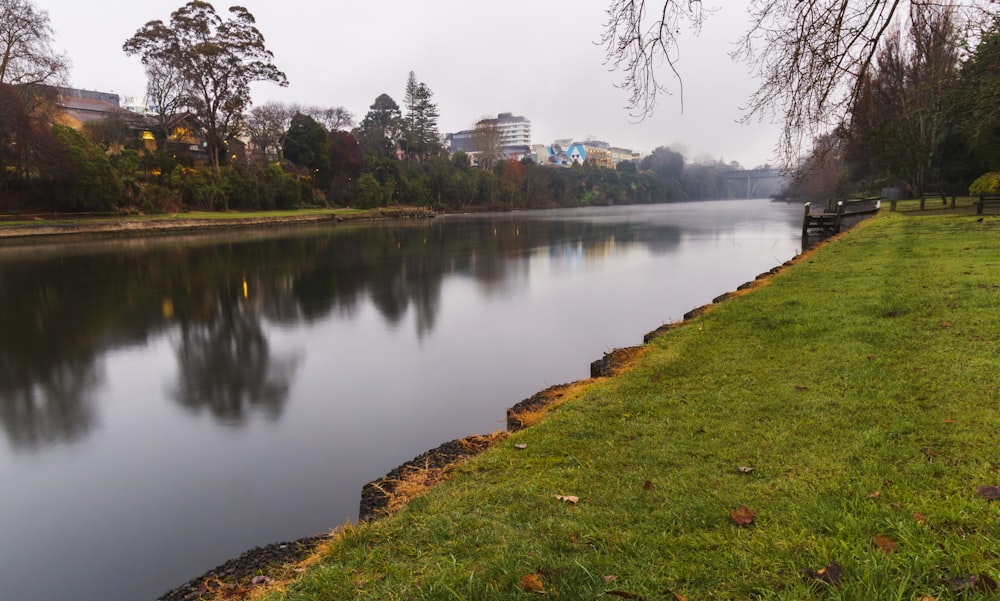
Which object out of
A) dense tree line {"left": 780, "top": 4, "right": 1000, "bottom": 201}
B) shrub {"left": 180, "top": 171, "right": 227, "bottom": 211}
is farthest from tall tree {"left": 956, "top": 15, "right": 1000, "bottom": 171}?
shrub {"left": 180, "top": 171, "right": 227, "bottom": 211}

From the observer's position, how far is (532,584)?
225 cm

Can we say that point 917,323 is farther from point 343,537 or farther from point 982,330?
point 343,537

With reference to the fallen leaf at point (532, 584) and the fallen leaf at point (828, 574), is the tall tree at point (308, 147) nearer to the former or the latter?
the fallen leaf at point (532, 584)

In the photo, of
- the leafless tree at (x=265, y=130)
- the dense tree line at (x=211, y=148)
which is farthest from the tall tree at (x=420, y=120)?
the leafless tree at (x=265, y=130)

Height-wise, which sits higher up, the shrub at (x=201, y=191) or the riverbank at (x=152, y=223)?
the shrub at (x=201, y=191)

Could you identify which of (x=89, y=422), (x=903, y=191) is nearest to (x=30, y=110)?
(x=89, y=422)

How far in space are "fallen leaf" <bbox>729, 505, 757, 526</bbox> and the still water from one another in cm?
313

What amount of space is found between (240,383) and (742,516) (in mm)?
7306

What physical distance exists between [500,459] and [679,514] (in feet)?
4.94

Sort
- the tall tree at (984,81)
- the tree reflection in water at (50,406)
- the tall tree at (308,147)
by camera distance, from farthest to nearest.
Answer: the tall tree at (308,147)
the tall tree at (984,81)
the tree reflection in water at (50,406)

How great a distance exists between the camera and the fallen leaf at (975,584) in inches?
74.7

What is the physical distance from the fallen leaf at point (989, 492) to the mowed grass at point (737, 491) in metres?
0.02

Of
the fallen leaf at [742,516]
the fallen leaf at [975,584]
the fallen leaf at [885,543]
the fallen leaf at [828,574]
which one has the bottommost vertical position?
the fallen leaf at [742,516]

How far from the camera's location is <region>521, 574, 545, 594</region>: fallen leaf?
2.22 meters
